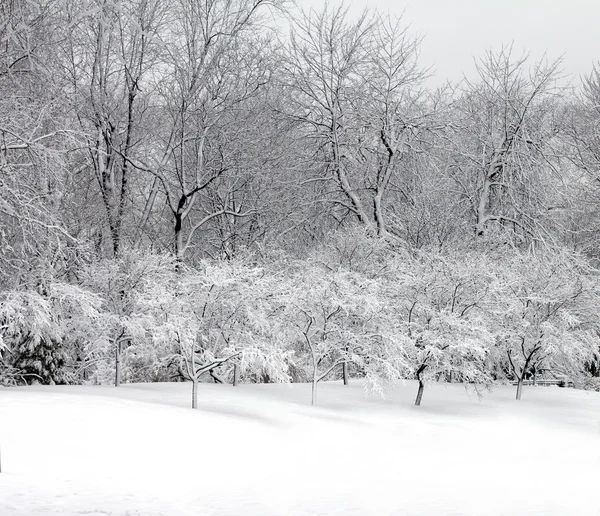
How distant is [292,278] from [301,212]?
17.7ft

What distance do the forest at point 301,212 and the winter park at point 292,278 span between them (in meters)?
0.11

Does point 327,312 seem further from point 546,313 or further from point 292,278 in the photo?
point 546,313

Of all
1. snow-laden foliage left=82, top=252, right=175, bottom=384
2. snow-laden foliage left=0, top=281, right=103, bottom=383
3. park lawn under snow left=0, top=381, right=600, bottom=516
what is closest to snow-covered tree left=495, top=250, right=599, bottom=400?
park lawn under snow left=0, top=381, right=600, bottom=516

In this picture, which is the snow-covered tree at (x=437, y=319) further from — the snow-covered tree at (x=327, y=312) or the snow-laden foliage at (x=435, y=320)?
the snow-covered tree at (x=327, y=312)

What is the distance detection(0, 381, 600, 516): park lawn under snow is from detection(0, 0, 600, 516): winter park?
8 centimetres

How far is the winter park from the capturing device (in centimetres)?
1157

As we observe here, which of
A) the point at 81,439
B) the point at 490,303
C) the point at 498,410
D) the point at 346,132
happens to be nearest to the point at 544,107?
the point at 346,132

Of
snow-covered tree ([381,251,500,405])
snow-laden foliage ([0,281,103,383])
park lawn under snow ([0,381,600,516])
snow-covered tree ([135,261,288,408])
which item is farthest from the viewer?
snow-covered tree ([381,251,500,405])

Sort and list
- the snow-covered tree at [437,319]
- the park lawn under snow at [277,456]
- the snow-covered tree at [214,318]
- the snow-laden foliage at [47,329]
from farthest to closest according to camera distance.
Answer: the snow-covered tree at [437,319] → the snow-covered tree at [214,318] → the snow-laden foliage at [47,329] → the park lawn under snow at [277,456]

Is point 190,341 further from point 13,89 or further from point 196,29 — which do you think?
point 196,29

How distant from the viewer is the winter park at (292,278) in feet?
38.0

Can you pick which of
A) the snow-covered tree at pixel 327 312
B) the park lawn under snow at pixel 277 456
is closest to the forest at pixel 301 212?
the snow-covered tree at pixel 327 312

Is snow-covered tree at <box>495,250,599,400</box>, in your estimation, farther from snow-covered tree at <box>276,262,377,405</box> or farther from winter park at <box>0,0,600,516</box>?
snow-covered tree at <box>276,262,377,405</box>

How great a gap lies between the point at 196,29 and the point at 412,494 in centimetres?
1747
